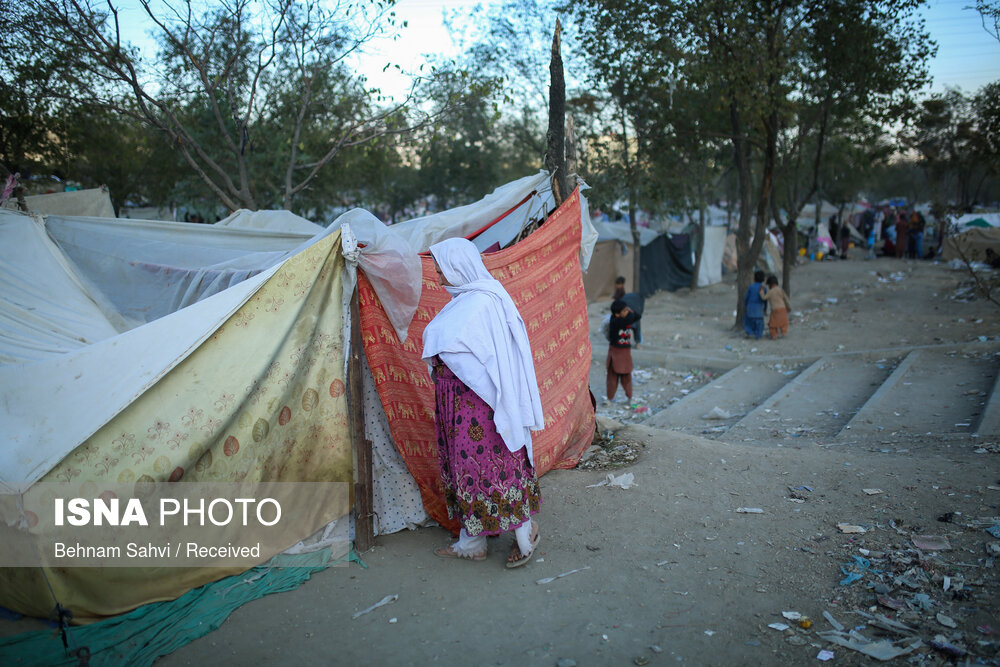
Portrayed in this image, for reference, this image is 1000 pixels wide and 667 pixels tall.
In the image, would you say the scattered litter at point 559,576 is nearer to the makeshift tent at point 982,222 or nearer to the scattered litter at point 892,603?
the scattered litter at point 892,603

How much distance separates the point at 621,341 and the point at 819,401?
8.48ft

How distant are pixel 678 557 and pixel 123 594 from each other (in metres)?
2.83

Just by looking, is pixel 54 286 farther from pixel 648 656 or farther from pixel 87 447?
pixel 648 656

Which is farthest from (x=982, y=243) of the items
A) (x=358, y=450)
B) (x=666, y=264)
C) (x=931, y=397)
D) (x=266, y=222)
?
(x=358, y=450)

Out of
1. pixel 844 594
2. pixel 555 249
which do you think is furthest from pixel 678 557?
pixel 555 249

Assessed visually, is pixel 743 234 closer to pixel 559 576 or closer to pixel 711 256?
pixel 711 256

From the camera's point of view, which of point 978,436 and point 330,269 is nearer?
point 330,269

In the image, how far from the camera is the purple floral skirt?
3492 mm

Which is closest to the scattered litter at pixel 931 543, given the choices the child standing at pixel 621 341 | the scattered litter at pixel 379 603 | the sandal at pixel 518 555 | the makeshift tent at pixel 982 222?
the sandal at pixel 518 555

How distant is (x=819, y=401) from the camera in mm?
8289

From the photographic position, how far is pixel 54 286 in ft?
15.5

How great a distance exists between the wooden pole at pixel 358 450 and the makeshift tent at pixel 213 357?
0.23 ft

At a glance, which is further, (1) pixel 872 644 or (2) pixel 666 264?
(2) pixel 666 264

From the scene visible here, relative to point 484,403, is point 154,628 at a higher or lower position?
lower
